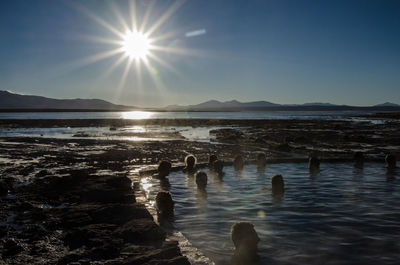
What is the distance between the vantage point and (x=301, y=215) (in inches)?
434

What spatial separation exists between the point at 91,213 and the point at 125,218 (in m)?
1.20

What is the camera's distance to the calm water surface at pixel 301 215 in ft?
27.1

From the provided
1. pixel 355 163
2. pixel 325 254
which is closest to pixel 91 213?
pixel 325 254

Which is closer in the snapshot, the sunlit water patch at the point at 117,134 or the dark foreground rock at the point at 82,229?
the dark foreground rock at the point at 82,229

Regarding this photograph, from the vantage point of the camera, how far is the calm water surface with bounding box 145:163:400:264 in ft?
27.1

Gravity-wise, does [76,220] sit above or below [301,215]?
above

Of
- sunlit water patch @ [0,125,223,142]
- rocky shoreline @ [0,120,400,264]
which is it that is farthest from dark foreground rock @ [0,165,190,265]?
sunlit water patch @ [0,125,223,142]

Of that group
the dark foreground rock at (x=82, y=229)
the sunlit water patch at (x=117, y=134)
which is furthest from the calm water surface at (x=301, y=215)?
the sunlit water patch at (x=117, y=134)

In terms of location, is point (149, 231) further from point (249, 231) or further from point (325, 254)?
point (325, 254)

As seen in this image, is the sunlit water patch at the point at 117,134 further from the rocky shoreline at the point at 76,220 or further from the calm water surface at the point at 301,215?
the calm water surface at the point at 301,215

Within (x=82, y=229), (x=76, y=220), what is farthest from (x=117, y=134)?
(x=82, y=229)

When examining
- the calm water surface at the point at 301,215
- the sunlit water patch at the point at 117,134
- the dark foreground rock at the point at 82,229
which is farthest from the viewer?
the sunlit water patch at the point at 117,134

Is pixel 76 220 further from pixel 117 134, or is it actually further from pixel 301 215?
pixel 117 134

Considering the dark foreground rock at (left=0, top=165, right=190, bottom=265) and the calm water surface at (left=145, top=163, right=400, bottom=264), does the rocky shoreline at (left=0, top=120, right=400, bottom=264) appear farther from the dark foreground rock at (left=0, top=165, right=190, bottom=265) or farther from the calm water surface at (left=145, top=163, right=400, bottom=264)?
the calm water surface at (left=145, top=163, right=400, bottom=264)
